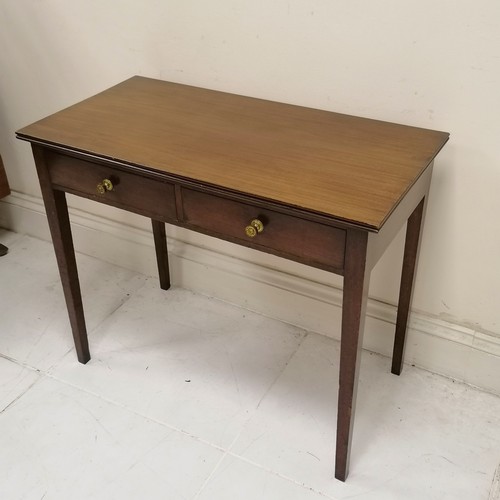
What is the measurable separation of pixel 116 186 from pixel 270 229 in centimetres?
39

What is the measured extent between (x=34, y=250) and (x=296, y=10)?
1384 mm

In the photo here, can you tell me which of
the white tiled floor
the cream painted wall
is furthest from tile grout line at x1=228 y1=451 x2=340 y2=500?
the cream painted wall

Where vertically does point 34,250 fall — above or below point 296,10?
below

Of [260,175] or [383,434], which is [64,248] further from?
[383,434]

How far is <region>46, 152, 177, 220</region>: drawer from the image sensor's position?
4.25 ft

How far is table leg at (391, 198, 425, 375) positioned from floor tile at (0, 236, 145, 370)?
2.98 feet

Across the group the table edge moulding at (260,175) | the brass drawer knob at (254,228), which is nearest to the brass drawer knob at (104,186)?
the table edge moulding at (260,175)

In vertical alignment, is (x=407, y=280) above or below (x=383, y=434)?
above

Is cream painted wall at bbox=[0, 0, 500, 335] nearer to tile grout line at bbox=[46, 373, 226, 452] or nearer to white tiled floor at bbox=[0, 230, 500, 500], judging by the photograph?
white tiled floor at bbox=[0, 230, 500, 500]

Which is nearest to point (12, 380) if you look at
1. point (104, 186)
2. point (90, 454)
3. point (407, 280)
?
point (90, 454)

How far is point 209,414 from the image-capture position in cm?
161

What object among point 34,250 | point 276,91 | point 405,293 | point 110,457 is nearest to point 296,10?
point 276,91

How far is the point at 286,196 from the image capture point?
1.10 meters

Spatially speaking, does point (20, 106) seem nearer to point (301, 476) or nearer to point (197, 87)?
point (197, 87)
